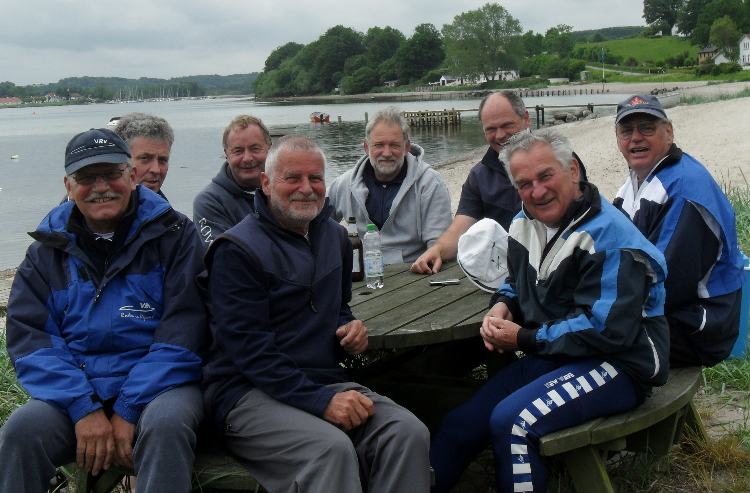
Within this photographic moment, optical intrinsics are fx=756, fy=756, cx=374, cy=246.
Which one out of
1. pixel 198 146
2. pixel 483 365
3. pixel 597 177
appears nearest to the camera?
pixel 483 365

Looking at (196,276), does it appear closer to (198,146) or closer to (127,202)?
(127,202)

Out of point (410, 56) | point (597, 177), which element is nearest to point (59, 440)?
point (597, 177)

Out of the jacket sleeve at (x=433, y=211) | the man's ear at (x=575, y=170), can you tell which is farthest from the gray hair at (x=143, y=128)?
the man's ear at (x=575, y=170)

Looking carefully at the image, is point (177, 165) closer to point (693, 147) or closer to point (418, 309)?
point (693, 147)

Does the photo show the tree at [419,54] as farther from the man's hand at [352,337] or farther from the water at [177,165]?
the man's hand at [352,337]

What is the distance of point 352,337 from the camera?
2.96 m

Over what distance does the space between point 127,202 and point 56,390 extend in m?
0.80

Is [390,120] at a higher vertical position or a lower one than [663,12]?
lower

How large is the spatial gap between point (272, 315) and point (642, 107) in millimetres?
2021

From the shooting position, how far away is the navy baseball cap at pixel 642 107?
3547 mm

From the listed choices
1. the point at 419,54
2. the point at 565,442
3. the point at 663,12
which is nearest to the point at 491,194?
the point at 565,442

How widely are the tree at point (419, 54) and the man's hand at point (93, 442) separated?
14996 centimetres

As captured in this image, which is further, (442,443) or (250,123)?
(250,123)

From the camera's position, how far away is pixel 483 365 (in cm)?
529
